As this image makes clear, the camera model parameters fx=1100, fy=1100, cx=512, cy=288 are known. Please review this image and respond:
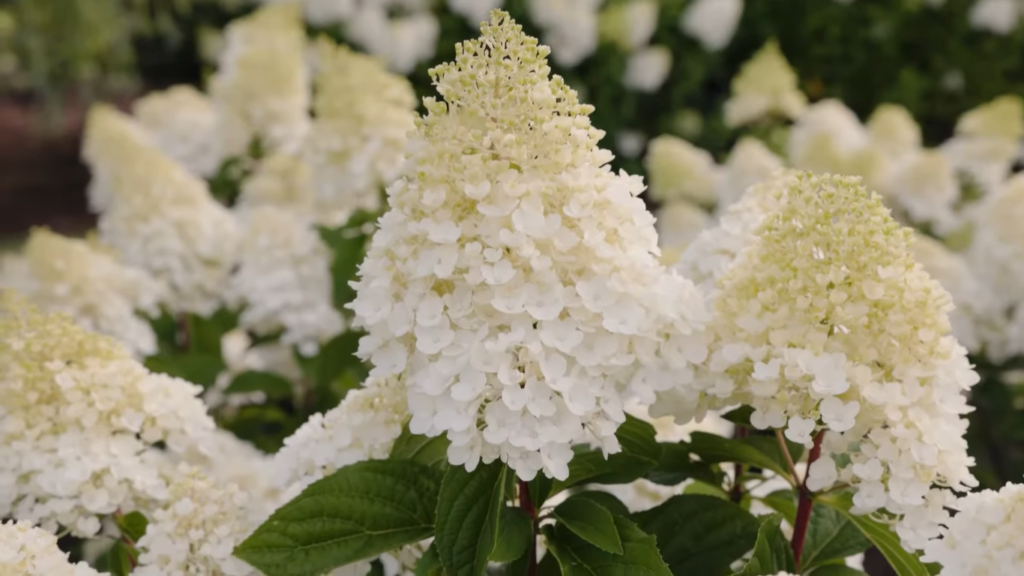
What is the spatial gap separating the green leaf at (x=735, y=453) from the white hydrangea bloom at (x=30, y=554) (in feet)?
2.00

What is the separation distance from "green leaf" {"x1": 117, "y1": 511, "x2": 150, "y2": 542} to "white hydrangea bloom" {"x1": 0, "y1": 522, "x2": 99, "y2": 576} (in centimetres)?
18

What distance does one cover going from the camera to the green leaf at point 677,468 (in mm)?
1171

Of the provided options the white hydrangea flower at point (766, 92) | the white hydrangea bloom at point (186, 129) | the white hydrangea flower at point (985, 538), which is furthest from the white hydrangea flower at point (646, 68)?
the white hydrangea flower at point (985, 538)

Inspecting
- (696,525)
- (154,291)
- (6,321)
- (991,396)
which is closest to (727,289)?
(696,525)

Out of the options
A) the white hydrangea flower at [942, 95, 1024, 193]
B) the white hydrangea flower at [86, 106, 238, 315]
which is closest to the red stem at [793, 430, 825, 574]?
the white hydrangea flower at [86, 106, 238, 315]

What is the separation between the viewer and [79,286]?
1.96m

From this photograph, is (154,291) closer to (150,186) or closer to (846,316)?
(150,186)

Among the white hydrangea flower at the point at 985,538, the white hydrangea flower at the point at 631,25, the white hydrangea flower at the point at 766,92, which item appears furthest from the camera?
the white hydrangea flower at the point at 631,25

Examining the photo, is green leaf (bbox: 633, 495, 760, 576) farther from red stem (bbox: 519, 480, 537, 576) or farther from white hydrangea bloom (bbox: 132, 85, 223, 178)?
white hydrangea bloom (bbox: 132, 85, 223, 178)

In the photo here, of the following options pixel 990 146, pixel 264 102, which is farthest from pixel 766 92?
pixel 264 102

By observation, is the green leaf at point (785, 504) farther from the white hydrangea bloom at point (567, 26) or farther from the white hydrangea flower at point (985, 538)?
the white hydrangea bloom at point (567, 26)

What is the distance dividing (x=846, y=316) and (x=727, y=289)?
132 mm

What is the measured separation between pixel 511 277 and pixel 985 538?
460mm

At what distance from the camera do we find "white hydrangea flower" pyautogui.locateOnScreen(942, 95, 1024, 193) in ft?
9.77
